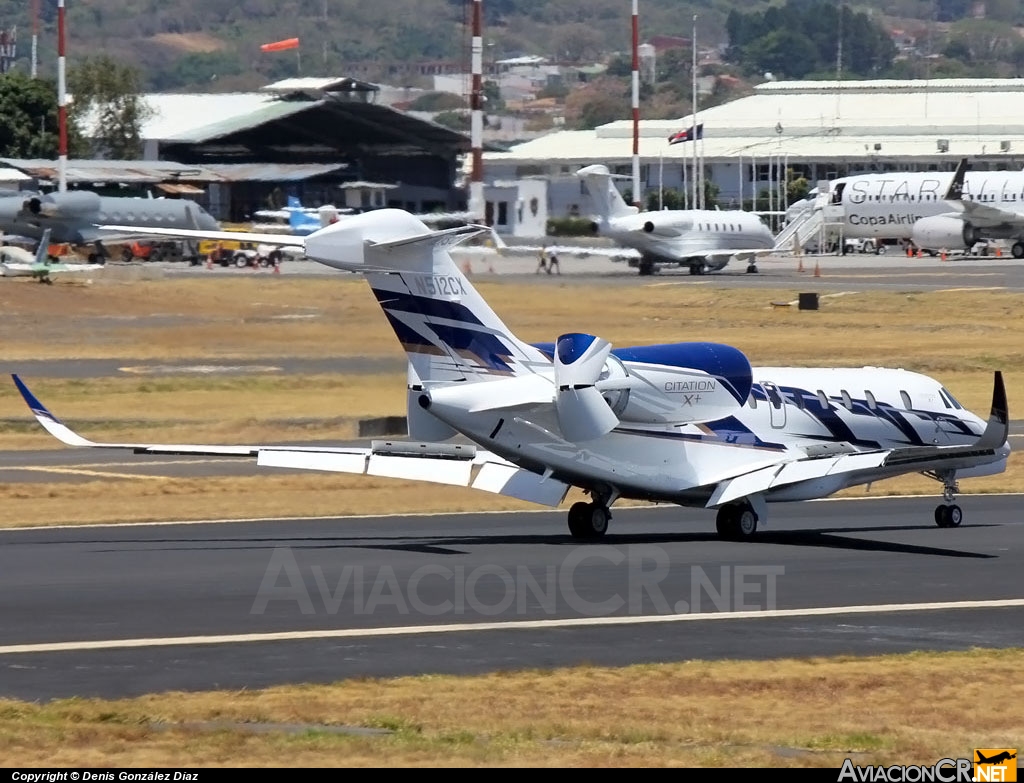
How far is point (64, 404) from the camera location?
58344mm

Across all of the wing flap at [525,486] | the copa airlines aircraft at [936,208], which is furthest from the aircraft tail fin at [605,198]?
the wing flap at [525,486]

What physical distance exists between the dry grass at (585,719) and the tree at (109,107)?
532 ft

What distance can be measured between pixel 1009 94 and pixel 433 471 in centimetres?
17185

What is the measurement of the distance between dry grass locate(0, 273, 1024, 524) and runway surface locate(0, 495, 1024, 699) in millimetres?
4929

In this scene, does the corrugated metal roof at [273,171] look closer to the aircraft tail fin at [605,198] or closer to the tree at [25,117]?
the tree at [25,117]

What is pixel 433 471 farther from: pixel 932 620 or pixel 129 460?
pixel 129 460

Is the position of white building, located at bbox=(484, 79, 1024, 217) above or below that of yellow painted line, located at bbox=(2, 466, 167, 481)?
above

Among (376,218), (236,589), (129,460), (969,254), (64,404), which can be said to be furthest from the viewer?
(969,254)

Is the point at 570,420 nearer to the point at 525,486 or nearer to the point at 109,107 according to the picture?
the point at 525,486

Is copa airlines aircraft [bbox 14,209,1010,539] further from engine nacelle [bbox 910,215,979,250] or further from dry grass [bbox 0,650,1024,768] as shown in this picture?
engine nacelle [bbox 910,215,979,250]

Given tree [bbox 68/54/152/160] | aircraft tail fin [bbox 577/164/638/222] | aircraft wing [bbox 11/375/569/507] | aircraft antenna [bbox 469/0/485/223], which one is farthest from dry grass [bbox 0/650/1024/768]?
tree [bbox 68/54/152/160]

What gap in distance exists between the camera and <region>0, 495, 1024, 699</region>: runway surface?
72.3 feet

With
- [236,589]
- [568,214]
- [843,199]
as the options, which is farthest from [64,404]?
[843,199]

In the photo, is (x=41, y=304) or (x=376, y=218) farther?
(x=41, y=304)
